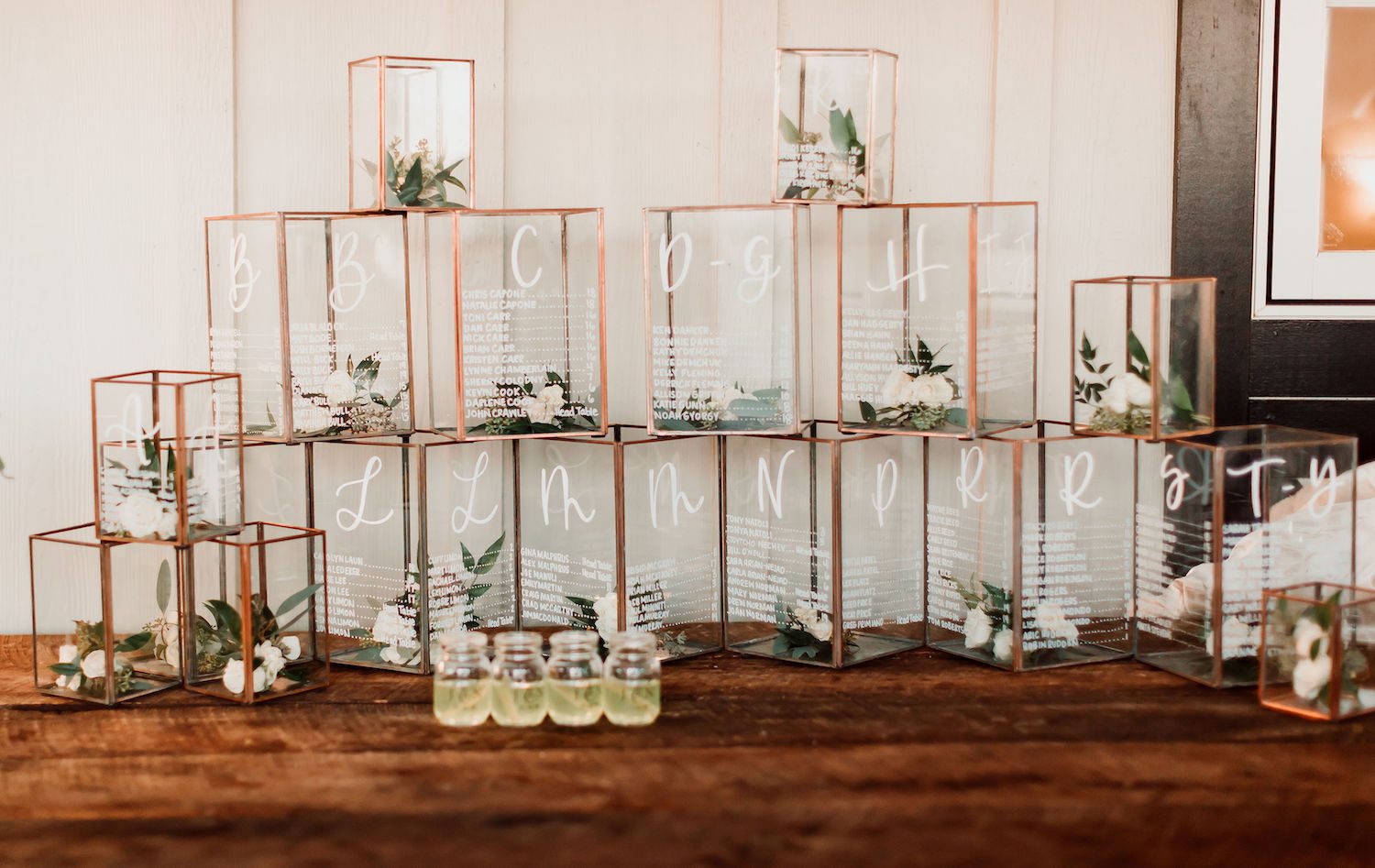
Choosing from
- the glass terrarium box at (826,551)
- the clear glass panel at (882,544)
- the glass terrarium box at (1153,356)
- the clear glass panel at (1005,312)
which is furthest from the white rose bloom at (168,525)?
the glass terrarium box at (1153,356)

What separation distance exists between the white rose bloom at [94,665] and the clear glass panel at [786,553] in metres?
1.14

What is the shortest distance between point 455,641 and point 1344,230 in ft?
6.47

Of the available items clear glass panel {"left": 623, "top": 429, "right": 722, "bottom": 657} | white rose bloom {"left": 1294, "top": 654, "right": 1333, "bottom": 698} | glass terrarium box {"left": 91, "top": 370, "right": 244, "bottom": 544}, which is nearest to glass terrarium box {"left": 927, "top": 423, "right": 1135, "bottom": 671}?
white rose bloom {"left": 1294, "top": 654, "right": 1333, "bottom": 698}

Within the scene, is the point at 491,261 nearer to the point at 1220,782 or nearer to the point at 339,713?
the point at 339,713

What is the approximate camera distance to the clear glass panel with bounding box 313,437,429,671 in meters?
2.23

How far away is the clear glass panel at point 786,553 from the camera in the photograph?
7.39 feet

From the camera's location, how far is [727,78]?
246 centimetres

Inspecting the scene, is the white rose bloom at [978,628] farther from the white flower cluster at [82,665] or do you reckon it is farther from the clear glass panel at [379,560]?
the white flower cluster at [82,665]

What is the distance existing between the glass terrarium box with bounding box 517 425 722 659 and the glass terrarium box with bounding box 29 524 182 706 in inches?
25.5

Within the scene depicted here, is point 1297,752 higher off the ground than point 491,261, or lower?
lower

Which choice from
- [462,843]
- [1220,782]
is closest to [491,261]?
[462,843]

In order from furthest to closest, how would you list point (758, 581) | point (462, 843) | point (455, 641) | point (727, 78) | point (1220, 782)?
point (727, 78)
point (758, 581)
point (455, 641)
point (1220, 782)
point (462, 843)

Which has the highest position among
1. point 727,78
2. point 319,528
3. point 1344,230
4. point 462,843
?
point 727,78

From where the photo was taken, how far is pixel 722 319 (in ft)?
7.08
